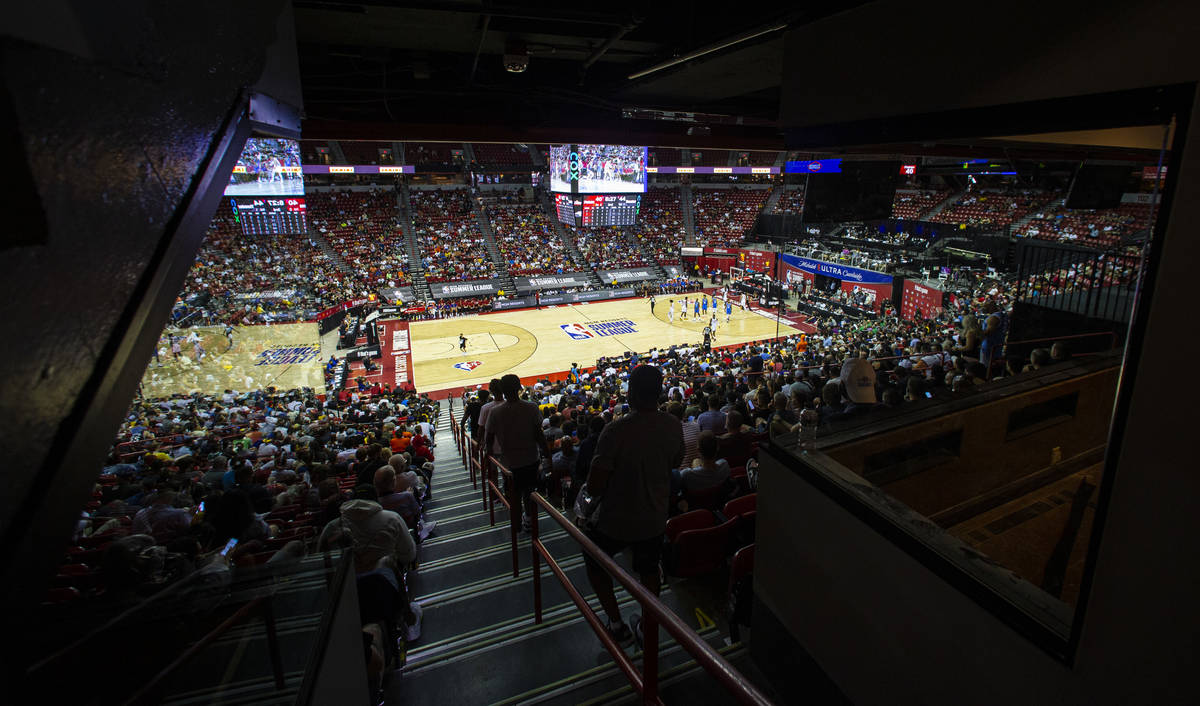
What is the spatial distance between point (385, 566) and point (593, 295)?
32.3m

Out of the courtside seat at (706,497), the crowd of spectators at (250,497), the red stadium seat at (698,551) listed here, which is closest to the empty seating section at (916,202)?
the crowd of spectators at (250,497)

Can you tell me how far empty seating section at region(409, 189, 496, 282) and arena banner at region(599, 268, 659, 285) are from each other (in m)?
7.51

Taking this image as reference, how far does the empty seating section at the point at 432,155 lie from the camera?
1588 inches

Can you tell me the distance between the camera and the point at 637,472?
137 inches

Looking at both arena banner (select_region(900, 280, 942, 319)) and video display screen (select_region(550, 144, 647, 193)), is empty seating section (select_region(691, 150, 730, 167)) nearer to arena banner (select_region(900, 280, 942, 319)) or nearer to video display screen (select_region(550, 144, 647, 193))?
video display screen (select_region(550, 144, 647, 193))

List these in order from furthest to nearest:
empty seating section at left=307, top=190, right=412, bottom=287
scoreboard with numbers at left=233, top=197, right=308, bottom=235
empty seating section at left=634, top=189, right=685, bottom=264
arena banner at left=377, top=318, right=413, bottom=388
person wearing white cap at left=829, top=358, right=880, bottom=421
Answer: empty seating section at left=634, top=189, right=685, bottom=264
empty seating section at left=307, top=190, right=412, bottom=287
scoreboard with numbers at left=233, top=197, right=308, bottom=235
arena banner at left=377, top=318, right=413, bottom=388
person wearing white cap at left=829, top=358, right=880, bottom=421

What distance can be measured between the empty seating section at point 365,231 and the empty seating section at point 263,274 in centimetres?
140

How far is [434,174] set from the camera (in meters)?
42.3

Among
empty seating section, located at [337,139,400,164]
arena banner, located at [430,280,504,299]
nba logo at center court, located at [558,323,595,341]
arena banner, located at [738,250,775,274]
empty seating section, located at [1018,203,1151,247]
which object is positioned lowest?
nba logo at center court, located at [558,323,595,341]

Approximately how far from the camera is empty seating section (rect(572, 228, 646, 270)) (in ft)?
131

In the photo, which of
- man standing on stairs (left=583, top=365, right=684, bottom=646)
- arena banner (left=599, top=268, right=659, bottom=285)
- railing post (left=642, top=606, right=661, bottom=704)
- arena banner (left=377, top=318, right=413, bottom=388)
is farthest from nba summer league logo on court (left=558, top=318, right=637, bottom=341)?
railing post (left=642, top=606, right=661, bottom=704)

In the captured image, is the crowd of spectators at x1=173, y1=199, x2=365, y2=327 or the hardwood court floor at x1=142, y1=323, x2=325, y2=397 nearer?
the hardwood court floor at x1=142, y1=323, x2=325, y2=397

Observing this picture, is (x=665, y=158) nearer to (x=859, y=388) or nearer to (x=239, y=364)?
(x=239, y=364)

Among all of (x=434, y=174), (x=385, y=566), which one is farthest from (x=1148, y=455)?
(x=434, y=174)
